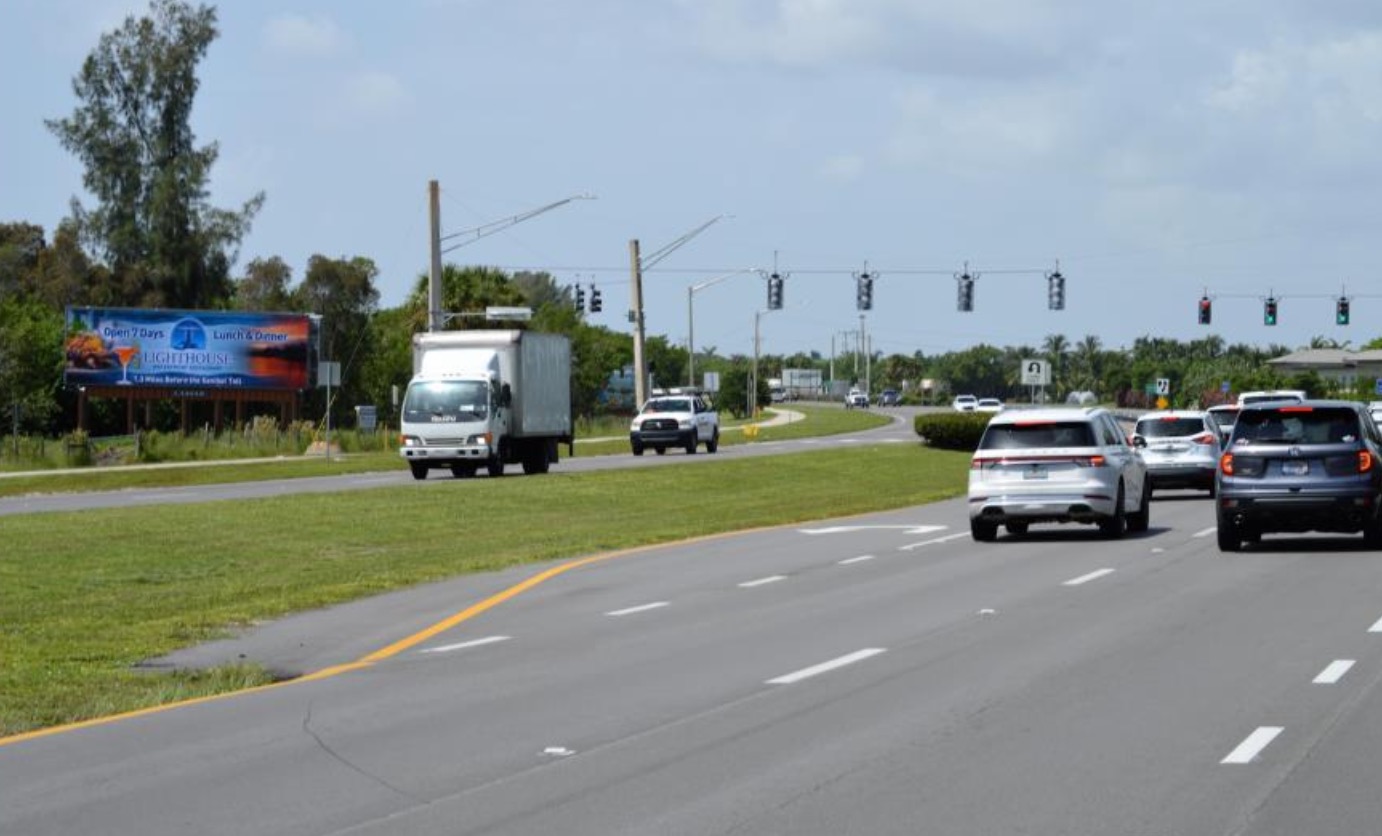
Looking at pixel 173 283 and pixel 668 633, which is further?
pixel 173 283

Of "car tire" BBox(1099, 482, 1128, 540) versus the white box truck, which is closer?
"car tire" BBox(1099, 482, 1128, 540)

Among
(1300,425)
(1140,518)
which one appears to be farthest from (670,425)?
(1300,425)

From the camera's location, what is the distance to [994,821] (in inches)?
359

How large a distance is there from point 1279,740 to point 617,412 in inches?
4565

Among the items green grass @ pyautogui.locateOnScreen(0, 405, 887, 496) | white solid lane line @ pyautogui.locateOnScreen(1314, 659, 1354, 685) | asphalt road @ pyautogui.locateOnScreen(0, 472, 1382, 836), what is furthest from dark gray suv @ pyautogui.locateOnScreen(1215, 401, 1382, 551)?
green grass @ pyautogui.locateOnScreen(0, 405, 887, 496)

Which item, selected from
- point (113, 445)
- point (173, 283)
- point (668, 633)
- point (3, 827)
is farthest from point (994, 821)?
point (173, 283)

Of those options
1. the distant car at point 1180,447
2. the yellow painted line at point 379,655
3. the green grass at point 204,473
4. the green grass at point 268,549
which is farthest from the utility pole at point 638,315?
the yellow painted line at point 379,655

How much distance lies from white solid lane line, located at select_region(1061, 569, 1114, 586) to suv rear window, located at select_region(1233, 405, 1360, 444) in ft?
11.6

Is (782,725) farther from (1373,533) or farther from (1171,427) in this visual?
(1171,427)

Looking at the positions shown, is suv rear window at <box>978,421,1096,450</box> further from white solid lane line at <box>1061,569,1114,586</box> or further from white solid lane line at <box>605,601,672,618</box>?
white solid lane line at <box>605,601,672,618</box>

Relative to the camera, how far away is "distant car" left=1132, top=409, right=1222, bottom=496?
Result: 3844 cm

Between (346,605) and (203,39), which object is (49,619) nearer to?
(346,605)

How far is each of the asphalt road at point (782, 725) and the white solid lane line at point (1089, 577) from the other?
64 cm

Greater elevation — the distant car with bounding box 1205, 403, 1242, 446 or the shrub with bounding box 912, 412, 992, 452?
the distant car with bounding box 1205, 403, 1242, 446
